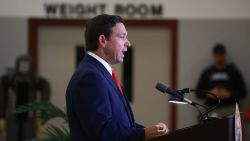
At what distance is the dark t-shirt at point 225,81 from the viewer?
6.86 meters

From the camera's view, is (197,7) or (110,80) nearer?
(110,80)

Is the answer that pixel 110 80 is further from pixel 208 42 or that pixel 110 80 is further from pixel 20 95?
pixel 208 42

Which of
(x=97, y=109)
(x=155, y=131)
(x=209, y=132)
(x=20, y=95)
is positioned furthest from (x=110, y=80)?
(x=20, y=95)

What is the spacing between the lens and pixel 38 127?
678 centimetres

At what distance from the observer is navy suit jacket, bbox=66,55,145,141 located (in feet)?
7.09

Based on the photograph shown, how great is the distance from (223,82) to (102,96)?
4860 mm

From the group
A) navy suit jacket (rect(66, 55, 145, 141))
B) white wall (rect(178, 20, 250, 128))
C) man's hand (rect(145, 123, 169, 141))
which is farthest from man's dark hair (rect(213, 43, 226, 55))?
man's hand (rect(145, 123, 169, 141))

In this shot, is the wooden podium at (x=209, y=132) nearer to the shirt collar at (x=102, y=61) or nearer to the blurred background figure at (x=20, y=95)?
the shirt collar at (x=102, y=61)

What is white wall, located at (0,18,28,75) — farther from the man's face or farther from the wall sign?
the man's face

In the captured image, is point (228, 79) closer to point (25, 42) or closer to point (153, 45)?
point (153, 45)

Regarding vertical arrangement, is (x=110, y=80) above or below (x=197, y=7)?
below

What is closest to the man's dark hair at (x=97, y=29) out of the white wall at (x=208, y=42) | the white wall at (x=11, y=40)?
the white wall at (x=208, y=42)

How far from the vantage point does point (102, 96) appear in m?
Result: 2.20

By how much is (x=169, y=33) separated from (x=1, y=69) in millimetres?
2311
